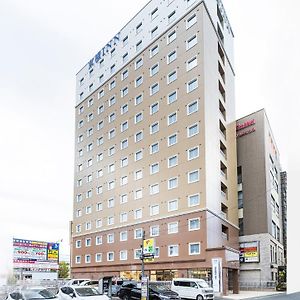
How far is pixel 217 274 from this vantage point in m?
27.6

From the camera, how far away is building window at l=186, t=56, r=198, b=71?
33156 millimetres

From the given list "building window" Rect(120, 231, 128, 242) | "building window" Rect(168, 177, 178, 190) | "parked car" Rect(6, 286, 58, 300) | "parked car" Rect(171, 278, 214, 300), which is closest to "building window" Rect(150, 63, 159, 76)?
"building window" Rect(168, 177, 178, 190)

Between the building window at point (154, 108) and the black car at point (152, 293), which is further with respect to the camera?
the building window at point (154, 108)

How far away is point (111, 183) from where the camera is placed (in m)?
40.2

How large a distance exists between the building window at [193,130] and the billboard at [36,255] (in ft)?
54.6

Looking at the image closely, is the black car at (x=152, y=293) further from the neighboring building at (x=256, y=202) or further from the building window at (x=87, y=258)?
the building window at (x=87, y=258)

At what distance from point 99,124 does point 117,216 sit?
10.1m

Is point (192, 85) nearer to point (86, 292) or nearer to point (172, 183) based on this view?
point (172, 183)

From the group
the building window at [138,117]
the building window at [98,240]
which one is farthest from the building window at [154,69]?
the building window at [98,240]

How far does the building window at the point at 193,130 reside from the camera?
31.8 metres

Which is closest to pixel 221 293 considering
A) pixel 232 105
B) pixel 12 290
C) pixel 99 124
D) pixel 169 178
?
pixel 169 178

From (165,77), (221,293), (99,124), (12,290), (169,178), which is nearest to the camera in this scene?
(12,290)

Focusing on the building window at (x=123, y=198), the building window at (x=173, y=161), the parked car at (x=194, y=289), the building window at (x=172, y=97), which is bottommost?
the parked car at (x=194, y=289)

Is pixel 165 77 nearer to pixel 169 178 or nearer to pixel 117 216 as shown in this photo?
pixel 169 178
